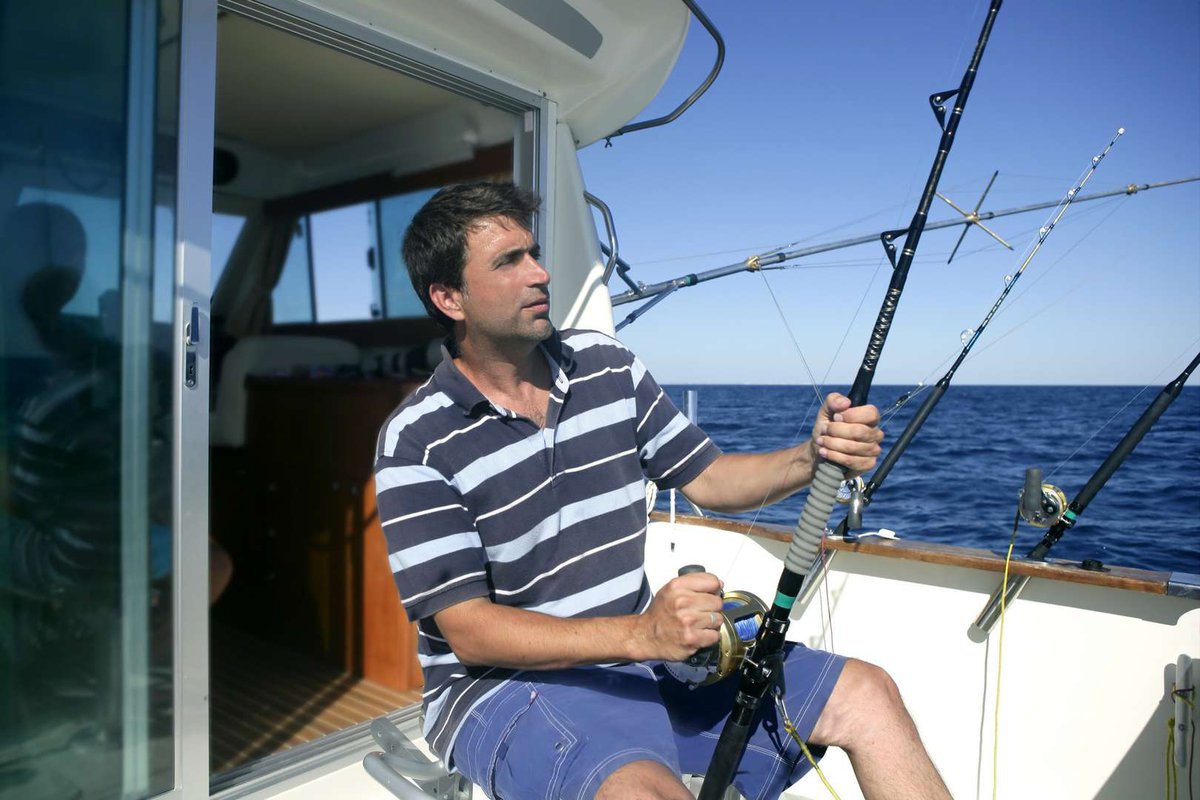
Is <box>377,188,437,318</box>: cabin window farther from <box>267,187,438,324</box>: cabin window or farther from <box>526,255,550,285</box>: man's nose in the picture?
<box>526,255,550,285</box>: man's nose

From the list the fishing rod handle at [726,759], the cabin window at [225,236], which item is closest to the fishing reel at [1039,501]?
the fishing rod handle at [726,759]

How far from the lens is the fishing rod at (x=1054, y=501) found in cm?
201

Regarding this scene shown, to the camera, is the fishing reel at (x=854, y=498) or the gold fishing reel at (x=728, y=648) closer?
the gold fishing reel at (x=728, y=648)

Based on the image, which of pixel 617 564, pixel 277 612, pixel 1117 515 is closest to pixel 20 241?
pixel 617 564

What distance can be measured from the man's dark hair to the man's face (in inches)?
0.7

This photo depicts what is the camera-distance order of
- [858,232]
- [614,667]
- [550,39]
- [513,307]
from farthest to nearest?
[858,232] → [550,39] → [513,307] → [614,667]

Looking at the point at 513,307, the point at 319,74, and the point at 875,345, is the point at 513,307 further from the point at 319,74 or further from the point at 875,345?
the point at 319,74

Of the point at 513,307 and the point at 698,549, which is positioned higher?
the point at 513,307

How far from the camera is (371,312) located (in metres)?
4.08

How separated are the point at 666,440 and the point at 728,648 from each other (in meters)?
0.54

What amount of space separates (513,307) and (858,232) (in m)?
1.56

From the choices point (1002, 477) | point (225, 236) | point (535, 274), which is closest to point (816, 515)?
point (535, 274)

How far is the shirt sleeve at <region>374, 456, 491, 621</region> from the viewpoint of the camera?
1.38 metres

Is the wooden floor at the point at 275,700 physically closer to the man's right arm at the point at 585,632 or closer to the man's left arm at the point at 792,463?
the man's right arm at the point at 585,632
